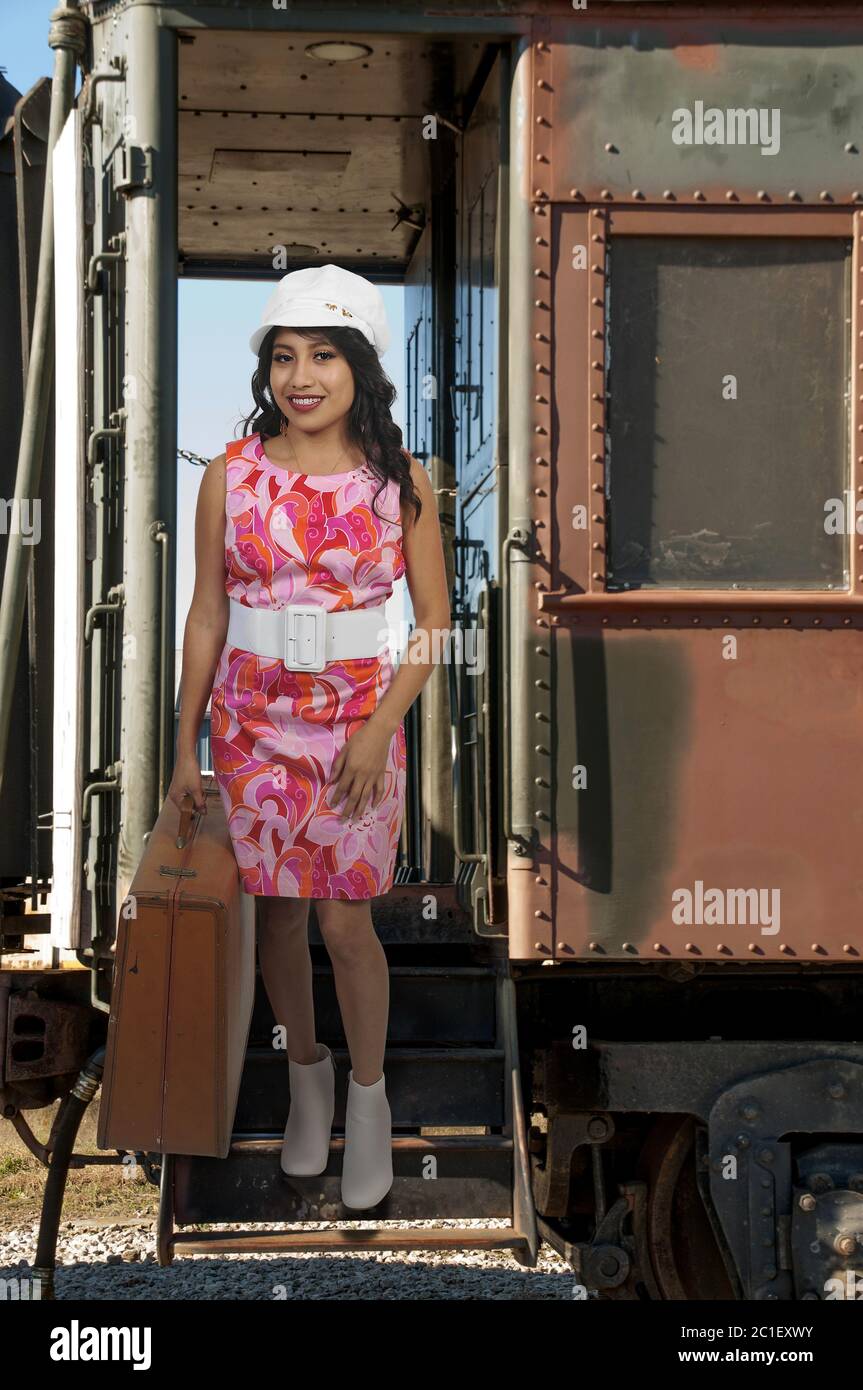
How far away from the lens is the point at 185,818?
12.3 feet

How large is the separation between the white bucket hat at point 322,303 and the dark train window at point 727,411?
1.98 ft

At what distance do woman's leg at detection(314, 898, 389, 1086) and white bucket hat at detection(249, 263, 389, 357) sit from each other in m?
1.44

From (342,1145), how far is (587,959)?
838mm

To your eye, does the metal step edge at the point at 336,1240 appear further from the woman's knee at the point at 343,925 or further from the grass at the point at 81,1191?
the grass at the point at 81,1191

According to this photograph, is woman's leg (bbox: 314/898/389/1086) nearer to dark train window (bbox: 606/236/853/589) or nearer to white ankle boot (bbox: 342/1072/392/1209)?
white ankle boot (bbox: 342/1072/392/1209)

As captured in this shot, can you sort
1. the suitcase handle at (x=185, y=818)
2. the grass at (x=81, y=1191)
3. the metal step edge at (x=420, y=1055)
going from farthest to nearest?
the grass at (x=81, y=1191)
the metal step edge at (x=420, y=1055)
the suitcase handle at (x=185, y=818)

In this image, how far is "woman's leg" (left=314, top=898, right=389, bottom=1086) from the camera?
3.90m

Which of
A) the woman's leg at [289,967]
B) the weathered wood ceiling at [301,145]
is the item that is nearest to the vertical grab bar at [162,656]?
the woman's leg at [289,967]

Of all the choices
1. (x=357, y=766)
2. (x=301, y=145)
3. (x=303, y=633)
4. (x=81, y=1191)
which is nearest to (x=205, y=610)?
(x=303, y=633)

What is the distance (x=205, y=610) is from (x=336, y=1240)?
1581mm

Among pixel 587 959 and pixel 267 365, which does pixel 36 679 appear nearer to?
pixel 267 365

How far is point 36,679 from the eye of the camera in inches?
181

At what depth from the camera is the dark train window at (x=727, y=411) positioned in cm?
382

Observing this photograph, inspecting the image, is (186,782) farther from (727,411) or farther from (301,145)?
(301,145)
